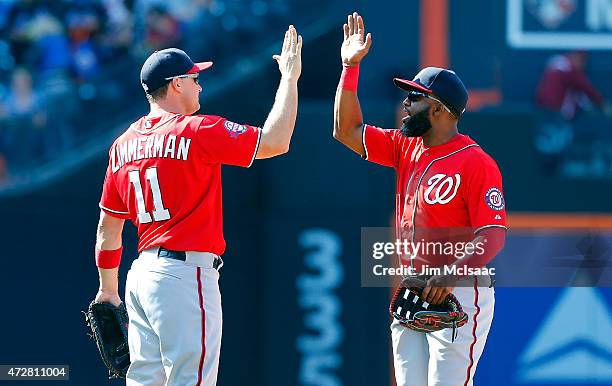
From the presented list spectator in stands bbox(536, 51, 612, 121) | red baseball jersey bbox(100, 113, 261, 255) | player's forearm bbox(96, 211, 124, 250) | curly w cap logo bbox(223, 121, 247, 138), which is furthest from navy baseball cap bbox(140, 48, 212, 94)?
spectator in stands bbox(536, 51, 612, 121)

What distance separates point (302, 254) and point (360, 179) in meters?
→ 0.62

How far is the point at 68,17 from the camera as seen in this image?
902cm

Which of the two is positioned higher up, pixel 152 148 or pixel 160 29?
pixel 160 29

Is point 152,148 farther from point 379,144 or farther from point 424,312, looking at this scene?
point 424,312

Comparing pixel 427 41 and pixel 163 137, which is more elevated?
pixel 427 41

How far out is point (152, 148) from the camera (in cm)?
461

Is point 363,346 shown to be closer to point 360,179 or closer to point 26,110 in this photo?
point 360,179

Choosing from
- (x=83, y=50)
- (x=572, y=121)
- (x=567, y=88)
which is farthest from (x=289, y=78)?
(x=567, y=88)

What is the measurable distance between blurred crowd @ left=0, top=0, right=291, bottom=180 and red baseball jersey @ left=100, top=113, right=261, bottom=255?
3.61 meters

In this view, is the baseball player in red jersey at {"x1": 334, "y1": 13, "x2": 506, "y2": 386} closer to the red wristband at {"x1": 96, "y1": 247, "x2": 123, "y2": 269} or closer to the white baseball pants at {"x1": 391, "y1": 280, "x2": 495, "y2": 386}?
the white baseball pants at {"x1": 391, "y1": 280, "x2": 495, "y2": 386}

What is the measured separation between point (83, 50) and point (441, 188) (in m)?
4.87

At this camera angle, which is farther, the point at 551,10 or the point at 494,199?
the point at 551,10

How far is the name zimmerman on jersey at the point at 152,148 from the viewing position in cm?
456

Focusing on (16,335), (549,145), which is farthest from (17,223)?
(549,145)
